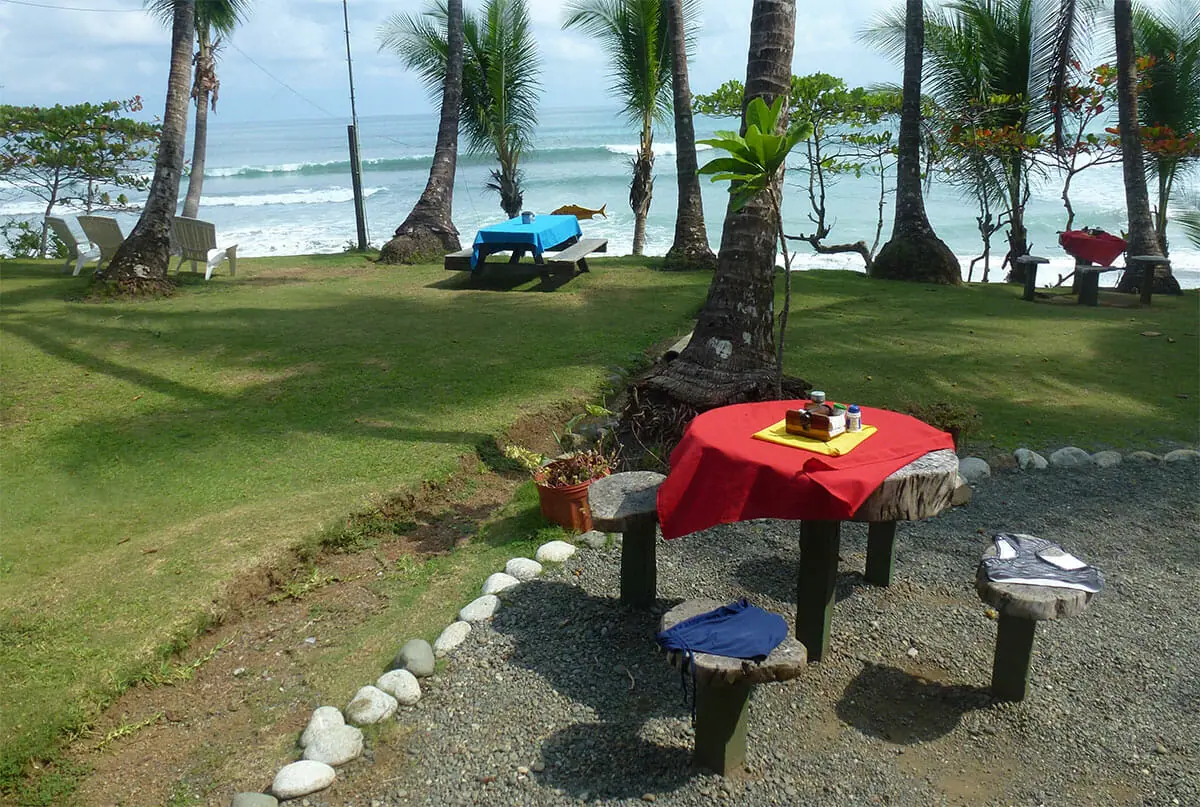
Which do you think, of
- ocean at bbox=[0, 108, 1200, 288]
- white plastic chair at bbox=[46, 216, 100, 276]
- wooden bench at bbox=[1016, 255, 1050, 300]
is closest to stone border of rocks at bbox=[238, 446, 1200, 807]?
wooden bench at bbox=[1016, 255, 1050, 300]

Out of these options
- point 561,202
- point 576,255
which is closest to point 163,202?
point 576,255

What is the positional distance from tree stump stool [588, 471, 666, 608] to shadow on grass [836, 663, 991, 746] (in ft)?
3.31

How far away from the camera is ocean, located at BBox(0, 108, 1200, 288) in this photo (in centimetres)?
3102

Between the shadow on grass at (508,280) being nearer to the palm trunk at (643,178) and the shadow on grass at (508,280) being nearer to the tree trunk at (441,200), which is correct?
the tree trunk at (441,200)

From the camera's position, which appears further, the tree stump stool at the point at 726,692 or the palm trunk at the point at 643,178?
the palm trunk at the point at 643,178

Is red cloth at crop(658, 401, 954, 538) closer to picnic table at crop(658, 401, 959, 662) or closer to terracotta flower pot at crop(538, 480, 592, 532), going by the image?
picnic table at crop(658, 401, 959, 662)

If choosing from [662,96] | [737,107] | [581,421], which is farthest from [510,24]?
[581,421]

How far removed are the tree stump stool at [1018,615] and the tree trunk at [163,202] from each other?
1063 cm

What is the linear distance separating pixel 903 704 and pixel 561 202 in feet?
138

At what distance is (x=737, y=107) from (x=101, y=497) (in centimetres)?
1455

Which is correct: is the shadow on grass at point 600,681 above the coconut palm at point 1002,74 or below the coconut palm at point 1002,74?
below

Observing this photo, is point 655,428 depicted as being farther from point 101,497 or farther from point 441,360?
point 101,497

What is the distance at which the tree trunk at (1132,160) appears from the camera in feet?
40.3

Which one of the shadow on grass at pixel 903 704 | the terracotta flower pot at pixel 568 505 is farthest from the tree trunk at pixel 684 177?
the shadow on grass at pixel 903 704
